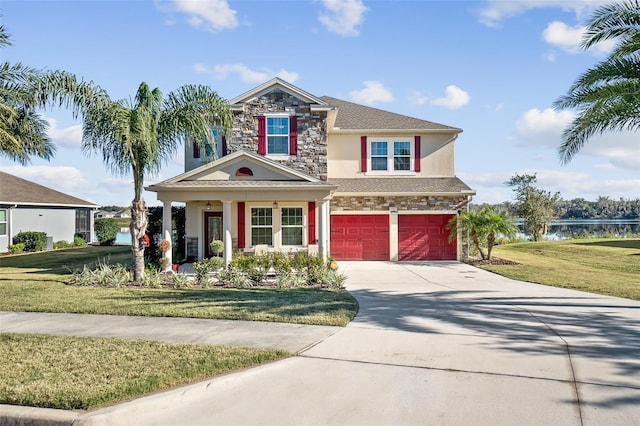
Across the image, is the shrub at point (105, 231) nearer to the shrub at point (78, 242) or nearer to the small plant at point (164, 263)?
the shrub at point (78, 242)

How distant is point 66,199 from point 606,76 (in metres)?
29.7

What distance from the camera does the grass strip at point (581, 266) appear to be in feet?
44.2

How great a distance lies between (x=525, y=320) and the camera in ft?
28.1

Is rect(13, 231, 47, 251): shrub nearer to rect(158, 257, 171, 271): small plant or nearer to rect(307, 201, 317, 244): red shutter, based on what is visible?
rect(158, 257, 171, 271): small plant

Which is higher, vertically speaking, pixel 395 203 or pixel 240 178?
pixel 240 178

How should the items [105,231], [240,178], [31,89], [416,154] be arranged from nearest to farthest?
[31,89] → [240,178] → [416,154] → [105,231]

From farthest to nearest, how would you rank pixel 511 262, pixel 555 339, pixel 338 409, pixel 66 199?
pixel 66 199 < pixel 511 262 < pixel 555 339 < pixel 338 409

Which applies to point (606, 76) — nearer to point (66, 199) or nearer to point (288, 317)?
point (288, 317)

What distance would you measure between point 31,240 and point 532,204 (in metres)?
31.2

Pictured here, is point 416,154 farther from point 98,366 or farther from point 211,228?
point 98,366

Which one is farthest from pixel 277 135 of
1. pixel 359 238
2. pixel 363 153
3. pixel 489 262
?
pixel 489 262

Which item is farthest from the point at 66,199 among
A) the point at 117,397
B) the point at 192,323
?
the point at 117,397

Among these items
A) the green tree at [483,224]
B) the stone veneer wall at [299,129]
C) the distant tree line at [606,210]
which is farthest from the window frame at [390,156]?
the distant tree line at [606,210]

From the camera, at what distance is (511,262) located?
1975 centimetres
